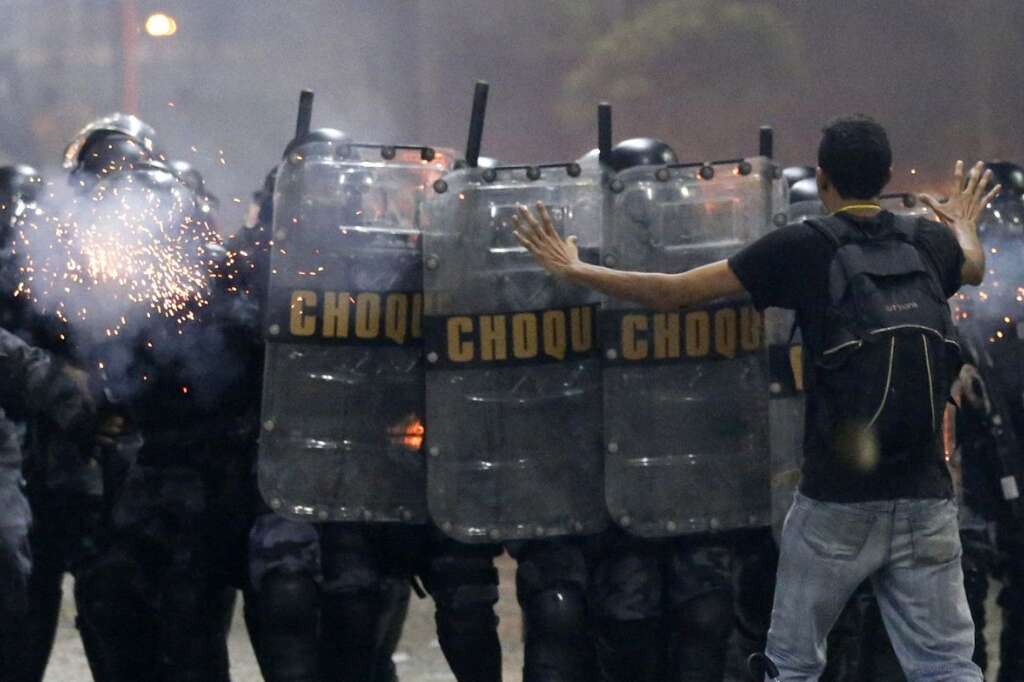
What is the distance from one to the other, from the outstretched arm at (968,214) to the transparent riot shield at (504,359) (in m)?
0.91

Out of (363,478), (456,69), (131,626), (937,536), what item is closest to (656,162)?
(363,478)

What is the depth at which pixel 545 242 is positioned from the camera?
4.77 m

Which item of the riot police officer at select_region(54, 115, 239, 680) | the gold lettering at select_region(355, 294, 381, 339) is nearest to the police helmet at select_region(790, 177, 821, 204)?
the gold lettering at select_region(355, 294, 381, 339)

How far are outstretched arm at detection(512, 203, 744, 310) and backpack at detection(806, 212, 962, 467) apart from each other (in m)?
0.28

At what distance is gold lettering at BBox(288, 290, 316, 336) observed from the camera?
511 centimetres

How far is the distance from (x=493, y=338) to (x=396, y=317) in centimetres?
31

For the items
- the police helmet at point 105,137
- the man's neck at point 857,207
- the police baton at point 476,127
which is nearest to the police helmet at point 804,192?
the police baton at point 476,127

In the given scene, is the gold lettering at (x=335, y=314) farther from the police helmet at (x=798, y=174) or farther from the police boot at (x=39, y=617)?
the police helmet at (x=798, y=174)

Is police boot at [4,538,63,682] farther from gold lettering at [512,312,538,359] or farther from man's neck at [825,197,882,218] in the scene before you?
man's neck at [825,197,882,218]

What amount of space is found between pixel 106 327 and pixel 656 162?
170 centimetres

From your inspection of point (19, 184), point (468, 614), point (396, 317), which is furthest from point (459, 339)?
point (19, 184)

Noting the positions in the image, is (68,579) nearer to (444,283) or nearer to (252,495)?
(252,495)

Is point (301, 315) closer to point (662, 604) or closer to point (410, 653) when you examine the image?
point (662, 604)

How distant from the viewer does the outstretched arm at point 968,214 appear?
4629 mm
